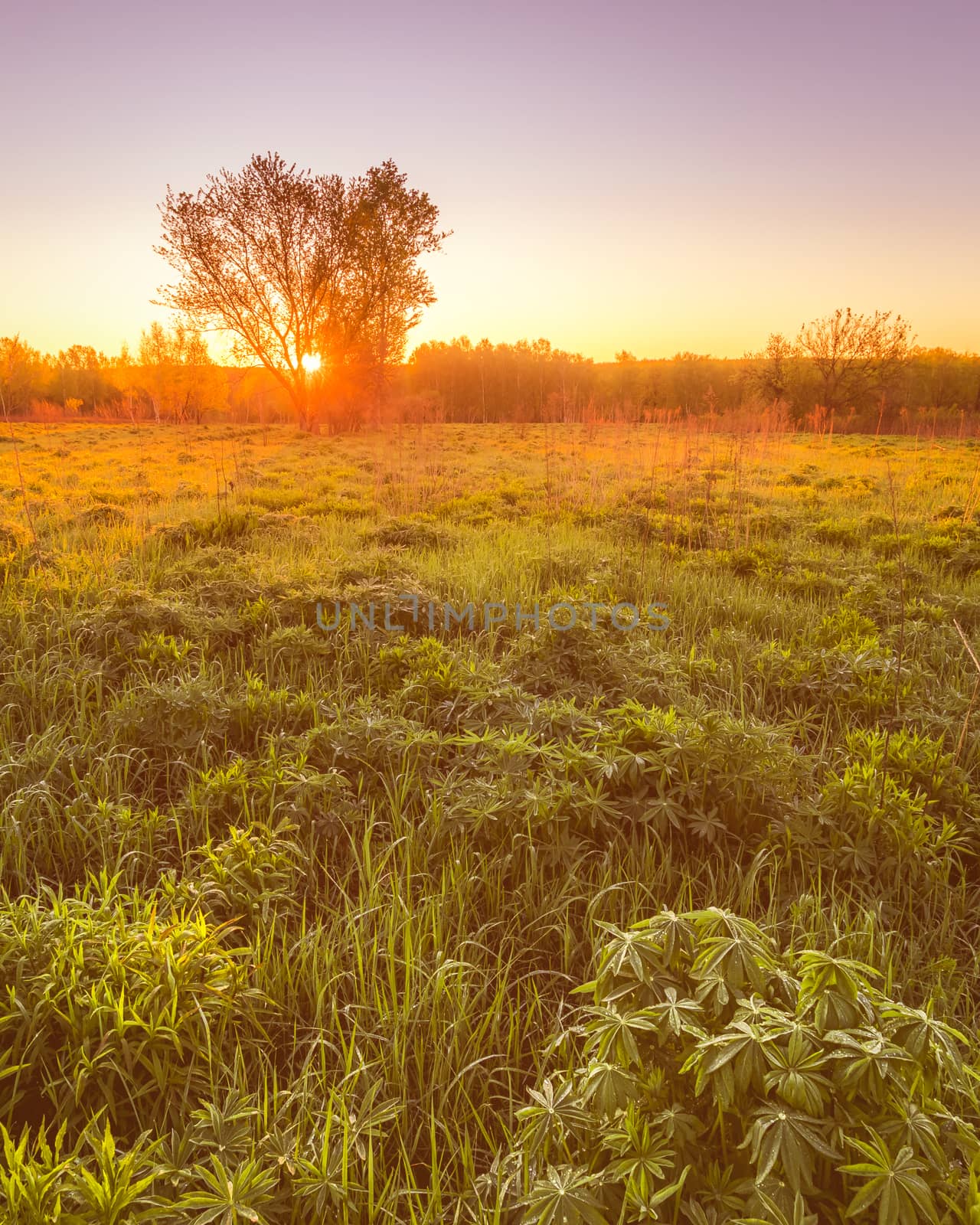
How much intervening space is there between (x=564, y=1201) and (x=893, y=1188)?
0.54m

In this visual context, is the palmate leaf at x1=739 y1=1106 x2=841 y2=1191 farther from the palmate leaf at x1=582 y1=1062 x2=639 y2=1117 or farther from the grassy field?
the palmate leaf at x1=582 y1=1062 x2=639 y2=1117

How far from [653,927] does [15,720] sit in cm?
363

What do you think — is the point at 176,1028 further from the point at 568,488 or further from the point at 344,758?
the point at 568,488

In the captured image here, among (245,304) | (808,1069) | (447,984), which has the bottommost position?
(447,984)

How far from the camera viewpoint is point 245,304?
25641mm

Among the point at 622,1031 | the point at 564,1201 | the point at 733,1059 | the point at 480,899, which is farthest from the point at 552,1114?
the point at 480,899

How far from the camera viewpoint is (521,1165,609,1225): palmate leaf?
1.14 metres

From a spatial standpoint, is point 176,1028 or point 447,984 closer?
point 176,1028

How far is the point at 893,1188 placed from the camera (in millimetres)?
988

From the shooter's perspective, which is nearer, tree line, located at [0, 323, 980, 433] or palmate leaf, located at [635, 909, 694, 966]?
palmate leaf, located at [635, 909, 694, 966]

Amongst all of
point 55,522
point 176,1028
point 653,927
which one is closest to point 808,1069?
point 653,927

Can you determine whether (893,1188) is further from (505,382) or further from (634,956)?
(505,382)

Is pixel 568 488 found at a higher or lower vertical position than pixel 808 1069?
higher

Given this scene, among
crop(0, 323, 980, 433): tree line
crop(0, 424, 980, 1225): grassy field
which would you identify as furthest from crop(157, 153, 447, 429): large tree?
crop(0, 424, 980, 1225): grassy field
